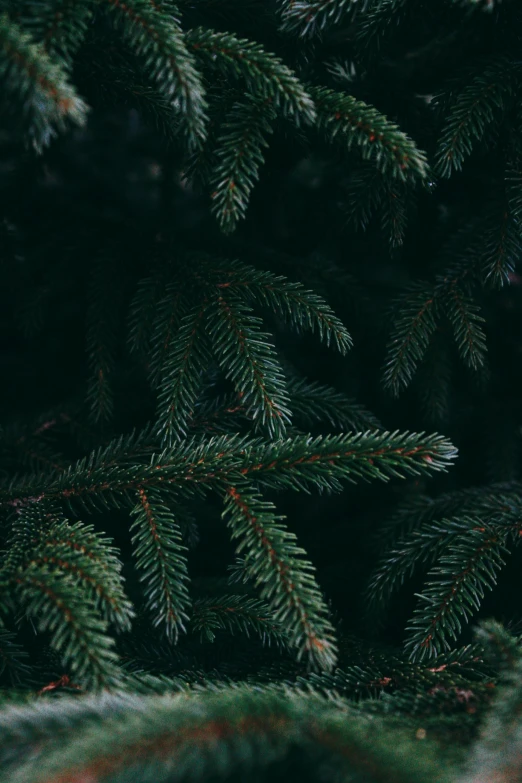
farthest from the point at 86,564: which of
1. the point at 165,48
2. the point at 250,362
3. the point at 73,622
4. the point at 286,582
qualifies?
the point at 165,48

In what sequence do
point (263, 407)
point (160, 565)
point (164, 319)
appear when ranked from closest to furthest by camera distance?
1. point (160, 565)
2. point (263, 407)
3. point (164, 319)

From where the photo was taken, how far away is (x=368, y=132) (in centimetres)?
80

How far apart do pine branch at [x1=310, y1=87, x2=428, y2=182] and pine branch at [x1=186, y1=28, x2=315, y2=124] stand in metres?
0.04

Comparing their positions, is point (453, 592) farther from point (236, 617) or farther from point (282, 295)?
point (282, 295)

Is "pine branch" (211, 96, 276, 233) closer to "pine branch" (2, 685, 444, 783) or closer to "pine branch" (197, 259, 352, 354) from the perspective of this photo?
"pine branch" (197, 259, 352, 354)

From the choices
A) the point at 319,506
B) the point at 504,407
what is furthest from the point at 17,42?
the point at 504,407

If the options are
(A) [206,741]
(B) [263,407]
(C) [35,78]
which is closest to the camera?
(A) [206,741]

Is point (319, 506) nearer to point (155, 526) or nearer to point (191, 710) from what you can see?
point (155, 526)

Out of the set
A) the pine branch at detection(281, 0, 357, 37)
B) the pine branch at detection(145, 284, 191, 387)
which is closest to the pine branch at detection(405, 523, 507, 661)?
the pine branch at detection(145, 284, 191, 387)

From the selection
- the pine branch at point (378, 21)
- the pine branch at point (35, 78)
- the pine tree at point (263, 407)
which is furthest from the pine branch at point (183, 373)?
the pine branch at point (378, 21)

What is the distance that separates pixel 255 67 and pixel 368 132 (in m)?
0.16

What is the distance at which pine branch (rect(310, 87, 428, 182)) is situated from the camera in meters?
0.78

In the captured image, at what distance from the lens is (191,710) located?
530 millimetres

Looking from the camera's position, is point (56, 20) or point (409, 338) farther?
point (409, 338)
